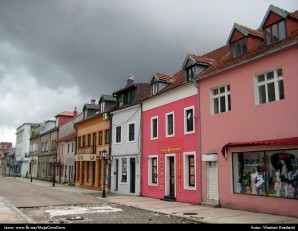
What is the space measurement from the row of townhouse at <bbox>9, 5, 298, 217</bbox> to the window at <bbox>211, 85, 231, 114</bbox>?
0.05 meters

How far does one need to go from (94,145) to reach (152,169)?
10.7 meters

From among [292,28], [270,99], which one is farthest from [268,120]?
[292,28]

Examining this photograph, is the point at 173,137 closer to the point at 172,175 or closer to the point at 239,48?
the point at 172,175

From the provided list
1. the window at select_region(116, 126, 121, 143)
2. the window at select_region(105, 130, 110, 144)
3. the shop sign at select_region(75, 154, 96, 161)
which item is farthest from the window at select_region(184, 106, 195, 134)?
Result: the shop sign at select_region(75, 154, 96, 161)

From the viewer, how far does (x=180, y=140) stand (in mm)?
19812

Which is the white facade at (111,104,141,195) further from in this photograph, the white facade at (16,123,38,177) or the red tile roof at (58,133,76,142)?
the white facade at (16,123,38,177)

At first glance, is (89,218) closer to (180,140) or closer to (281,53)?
(180,140)

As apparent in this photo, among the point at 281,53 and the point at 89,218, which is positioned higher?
the point at 281,53

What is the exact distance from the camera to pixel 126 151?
26.1m

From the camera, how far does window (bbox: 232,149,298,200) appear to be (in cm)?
1297

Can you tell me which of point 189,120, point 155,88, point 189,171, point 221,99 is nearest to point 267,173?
point 221,99

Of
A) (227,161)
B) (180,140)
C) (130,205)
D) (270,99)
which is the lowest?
(130,205)
